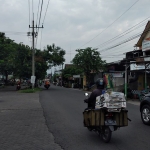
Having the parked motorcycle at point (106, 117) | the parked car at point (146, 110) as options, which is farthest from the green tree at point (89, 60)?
the parked motorcycle at point (106, 117)

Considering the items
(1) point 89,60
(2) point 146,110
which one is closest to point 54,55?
(1) point 89,60

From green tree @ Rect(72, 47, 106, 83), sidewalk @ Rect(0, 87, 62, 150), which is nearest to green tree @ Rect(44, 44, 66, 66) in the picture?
green tree @ Rect(72, 47, 106, 83)

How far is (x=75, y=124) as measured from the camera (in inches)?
343

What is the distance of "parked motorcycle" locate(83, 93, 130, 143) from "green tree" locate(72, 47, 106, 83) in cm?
2888

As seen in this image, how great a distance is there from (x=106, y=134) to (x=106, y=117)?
0.44 metres

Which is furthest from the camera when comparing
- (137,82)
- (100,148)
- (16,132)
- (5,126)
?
(137,82)

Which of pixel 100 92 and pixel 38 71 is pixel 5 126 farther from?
pixel 38 71

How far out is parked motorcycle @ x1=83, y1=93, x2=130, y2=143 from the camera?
6.11 metres

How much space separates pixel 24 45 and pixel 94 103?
3092 centimetres

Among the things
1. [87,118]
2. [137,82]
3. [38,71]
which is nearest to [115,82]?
[137,82]

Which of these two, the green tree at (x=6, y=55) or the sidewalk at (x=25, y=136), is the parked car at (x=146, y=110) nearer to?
the sidewalk at (x=25, y=136)

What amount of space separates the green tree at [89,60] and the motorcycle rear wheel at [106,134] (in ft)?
94.8

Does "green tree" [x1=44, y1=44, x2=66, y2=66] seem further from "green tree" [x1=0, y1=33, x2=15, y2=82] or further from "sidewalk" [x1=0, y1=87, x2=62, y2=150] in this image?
"sidewalk" [x1=0, y1=87, x2=62, y2=150]

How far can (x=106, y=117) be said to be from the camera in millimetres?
6219
